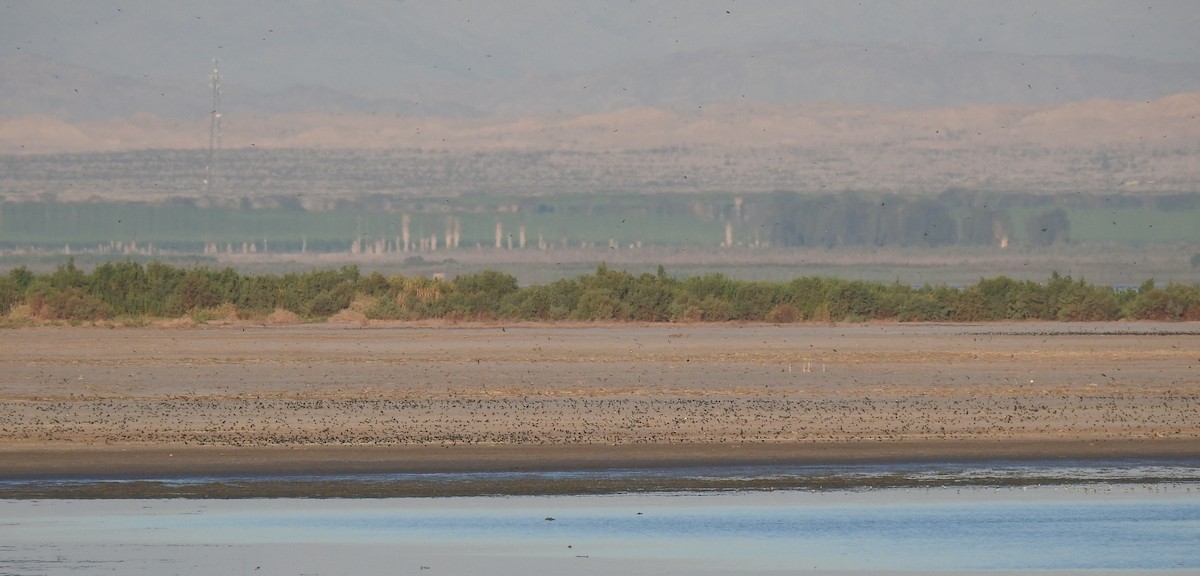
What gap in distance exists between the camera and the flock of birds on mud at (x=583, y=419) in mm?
22078

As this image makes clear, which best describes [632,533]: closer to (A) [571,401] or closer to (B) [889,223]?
(A) [571,401]

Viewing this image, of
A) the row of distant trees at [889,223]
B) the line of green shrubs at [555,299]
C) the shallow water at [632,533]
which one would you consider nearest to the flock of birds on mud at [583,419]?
the shallow water at [632,533]

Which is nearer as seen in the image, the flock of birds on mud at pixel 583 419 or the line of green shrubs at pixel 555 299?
the flock of birds on mud at pixel 583 419

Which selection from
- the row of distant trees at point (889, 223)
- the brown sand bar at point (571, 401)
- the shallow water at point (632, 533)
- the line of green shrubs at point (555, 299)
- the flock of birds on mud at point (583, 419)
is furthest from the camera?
the row of distant trees at point (889, 223)

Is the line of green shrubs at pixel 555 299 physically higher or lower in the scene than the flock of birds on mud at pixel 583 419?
higher

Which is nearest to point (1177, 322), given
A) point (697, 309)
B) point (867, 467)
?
point (697, 309)

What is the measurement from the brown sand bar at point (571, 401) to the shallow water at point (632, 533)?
92.4 inches

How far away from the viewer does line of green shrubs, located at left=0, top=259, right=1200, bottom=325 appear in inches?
1953

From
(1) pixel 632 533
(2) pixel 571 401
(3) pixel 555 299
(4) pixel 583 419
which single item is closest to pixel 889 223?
(3) pixel 555 299

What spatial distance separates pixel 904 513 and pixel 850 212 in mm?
112655

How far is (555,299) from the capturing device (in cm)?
5062

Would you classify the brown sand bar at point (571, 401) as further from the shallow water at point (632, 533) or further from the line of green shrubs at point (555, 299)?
the line of green shrubs at point (555, 299)

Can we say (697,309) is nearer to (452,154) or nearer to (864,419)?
(864,419)

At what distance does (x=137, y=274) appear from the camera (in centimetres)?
5169
